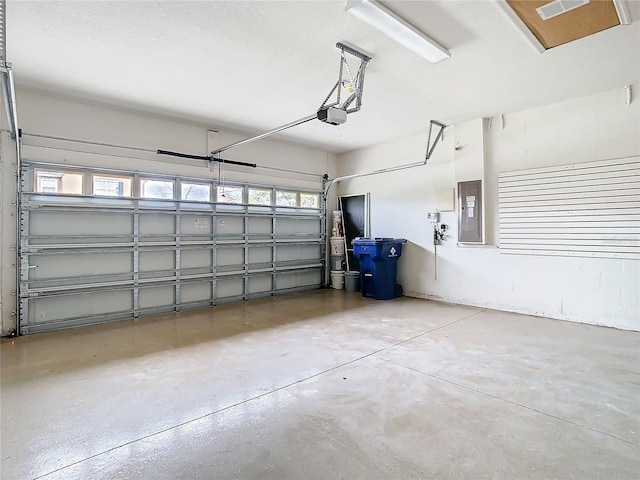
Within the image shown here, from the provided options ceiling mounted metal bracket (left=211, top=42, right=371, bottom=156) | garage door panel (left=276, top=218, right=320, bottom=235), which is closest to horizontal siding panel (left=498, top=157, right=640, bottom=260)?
ceiling mounted metal bracket (left=211, top=42, right=371, bottom=156)

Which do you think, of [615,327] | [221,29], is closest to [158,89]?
[221,29]

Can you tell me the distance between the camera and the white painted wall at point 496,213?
4133 millimetres

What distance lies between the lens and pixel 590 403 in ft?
7.66

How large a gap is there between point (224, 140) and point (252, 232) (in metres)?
1.64

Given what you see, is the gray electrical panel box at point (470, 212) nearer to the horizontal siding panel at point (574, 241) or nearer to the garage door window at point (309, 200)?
the horizontal siding panel at point (574, 241)

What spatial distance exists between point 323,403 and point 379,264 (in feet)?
12.4

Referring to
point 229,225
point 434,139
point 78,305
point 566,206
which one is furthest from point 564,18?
point 78,305

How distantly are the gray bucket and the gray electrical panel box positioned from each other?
2144 millimetres

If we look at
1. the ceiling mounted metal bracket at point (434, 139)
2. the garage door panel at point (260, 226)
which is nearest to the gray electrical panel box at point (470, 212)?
the ceiling mounted metal bracket at point (434, 139)

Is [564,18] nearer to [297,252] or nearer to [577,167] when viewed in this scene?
[577,167]

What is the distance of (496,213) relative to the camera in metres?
5.14

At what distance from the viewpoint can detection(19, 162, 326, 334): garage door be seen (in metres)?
4.10

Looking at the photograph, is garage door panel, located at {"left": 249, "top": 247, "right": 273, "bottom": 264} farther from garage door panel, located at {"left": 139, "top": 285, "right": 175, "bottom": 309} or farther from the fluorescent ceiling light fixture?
the fluorescent ceiling light fixture

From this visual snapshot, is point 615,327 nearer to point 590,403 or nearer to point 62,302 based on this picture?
point 590,403
